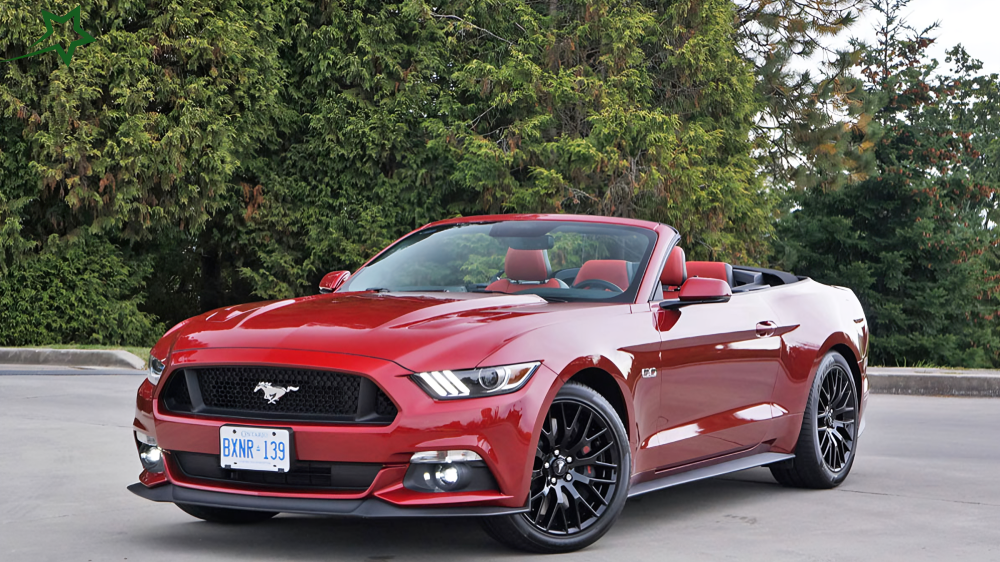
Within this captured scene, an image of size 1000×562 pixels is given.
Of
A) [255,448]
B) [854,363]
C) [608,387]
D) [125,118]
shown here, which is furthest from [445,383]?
[125,118]

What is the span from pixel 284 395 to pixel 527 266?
1787 millimetres

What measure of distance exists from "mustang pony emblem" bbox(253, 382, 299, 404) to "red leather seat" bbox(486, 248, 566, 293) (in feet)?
5.13

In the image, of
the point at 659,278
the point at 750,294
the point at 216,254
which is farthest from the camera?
the point at 216,254

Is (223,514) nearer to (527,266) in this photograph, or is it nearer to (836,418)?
(527,266)

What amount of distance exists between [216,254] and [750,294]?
70.1 ft

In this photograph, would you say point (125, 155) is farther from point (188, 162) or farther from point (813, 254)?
point (813, 254)

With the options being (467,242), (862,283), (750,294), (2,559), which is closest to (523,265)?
(467,242)

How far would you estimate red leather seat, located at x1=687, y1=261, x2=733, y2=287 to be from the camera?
7414 mm

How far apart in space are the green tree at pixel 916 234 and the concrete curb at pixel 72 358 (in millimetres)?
26321

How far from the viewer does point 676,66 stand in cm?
2572

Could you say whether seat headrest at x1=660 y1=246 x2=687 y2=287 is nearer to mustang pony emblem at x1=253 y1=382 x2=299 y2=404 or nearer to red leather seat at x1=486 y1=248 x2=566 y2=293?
red leather seat at x1=486 y1=248 x2=566 y2=293

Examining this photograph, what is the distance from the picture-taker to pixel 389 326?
507cm

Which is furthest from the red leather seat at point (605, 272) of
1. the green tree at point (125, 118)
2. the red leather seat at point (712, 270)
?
the green tree at point (125, 118)

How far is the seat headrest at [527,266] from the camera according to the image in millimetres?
6332
